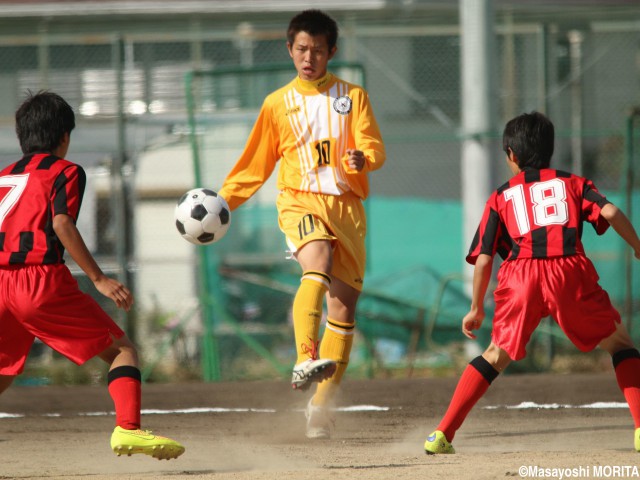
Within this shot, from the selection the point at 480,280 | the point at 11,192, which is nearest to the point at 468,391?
the point at 480,280

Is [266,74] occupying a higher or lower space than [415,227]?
higher

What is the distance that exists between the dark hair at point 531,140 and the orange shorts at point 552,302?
0.53 metres

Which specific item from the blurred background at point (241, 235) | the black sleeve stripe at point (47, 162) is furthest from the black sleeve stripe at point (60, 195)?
the blurred background at point (241, 235)

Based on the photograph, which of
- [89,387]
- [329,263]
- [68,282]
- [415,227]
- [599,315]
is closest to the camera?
[68,282]

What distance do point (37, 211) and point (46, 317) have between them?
469 millimetres

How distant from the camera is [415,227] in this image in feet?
40.9

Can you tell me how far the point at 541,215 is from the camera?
5.52 meters

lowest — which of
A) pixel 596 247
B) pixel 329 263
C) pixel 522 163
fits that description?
pixel 596 247

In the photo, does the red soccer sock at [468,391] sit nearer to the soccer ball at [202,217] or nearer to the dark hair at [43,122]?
the soccer ball at [202,217]

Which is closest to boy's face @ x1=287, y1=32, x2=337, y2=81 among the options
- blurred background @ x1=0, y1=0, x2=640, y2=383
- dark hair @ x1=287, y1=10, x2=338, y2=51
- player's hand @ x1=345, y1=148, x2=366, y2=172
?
dark hair @ x1=287, y1=10, x2=338, y2=51

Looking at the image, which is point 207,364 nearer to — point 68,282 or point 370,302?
point 370,302

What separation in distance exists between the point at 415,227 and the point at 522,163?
668 centimetres

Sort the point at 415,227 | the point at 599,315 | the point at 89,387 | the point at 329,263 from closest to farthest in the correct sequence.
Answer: the point at 599,315 < the point at 329,263 < the point at 89,387 < the point at 415,227

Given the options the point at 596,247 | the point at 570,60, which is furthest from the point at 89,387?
the point at 570,60
